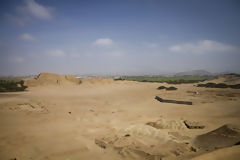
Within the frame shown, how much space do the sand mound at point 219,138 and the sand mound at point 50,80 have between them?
29.0 meters

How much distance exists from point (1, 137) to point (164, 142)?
6856mm

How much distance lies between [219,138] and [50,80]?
30.9m

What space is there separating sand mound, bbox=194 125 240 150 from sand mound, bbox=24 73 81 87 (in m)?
29.0

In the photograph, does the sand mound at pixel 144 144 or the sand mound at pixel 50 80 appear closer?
the sand mound at pixel 144 144

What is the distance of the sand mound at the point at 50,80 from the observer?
28966 mm

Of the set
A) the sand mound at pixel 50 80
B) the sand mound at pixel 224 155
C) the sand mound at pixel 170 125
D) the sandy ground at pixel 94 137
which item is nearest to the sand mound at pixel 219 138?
the sandy ground at pixel 94 137

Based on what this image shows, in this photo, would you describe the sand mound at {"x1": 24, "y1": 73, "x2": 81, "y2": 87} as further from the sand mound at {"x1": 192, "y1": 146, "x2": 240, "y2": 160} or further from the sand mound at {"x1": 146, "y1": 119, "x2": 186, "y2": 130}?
the sand mound at {"x1": 192, "y1": 146, "x2": 240, "y2": 160}

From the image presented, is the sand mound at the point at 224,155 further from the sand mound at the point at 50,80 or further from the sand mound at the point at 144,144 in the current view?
the sand mound at the point at 50,80

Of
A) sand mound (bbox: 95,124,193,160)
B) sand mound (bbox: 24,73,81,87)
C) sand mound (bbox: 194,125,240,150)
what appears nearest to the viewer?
sand mound (bbox: 95,124,193,160)

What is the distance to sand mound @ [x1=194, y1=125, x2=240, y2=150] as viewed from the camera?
5734 mm

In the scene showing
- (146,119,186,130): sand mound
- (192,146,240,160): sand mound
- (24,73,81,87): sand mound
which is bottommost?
(146,119,186,130): sand mound

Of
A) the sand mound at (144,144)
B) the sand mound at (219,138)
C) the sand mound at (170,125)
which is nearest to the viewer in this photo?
the sand mound at (144,144)

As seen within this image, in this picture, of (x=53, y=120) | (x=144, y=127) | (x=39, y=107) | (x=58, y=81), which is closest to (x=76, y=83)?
(x=58, y=81)

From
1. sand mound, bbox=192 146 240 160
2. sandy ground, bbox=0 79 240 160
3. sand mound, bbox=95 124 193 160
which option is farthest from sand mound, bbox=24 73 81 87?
sand mound, bbox=192 146 240 160
